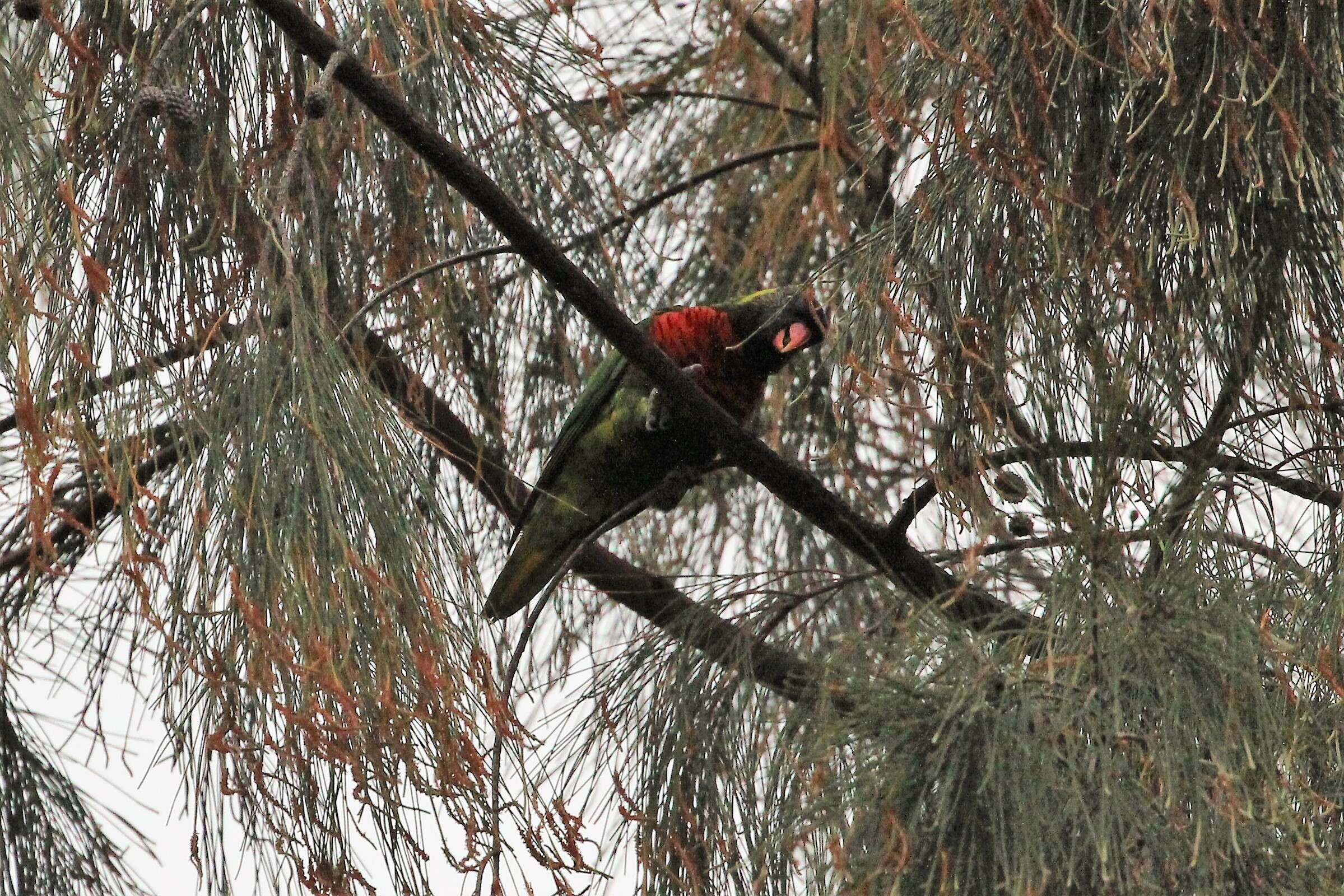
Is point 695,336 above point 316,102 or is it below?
above

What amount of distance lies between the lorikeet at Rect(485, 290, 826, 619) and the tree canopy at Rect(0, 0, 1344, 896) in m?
0.58

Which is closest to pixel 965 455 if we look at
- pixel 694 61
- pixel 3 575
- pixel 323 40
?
pixel 323 40

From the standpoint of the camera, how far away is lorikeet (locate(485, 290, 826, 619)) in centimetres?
223

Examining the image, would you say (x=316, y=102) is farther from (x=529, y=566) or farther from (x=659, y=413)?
(x=529, y=566)

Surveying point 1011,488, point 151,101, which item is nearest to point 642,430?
point 1011,488

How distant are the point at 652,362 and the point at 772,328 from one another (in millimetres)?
677

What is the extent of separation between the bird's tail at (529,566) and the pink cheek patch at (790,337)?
48cm

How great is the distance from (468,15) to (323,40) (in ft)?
0.88

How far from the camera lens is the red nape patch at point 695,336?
2.24m

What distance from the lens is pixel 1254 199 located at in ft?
4.20

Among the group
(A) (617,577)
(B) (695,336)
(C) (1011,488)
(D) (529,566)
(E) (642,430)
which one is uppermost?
(B) (695,336)

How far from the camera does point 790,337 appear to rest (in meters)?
2.16

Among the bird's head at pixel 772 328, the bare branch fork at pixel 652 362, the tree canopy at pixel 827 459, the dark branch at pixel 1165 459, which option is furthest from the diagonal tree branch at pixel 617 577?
the bird's head at pixel 772 328

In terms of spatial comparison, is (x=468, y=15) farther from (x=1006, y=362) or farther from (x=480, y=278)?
(x=1006, y=362)
